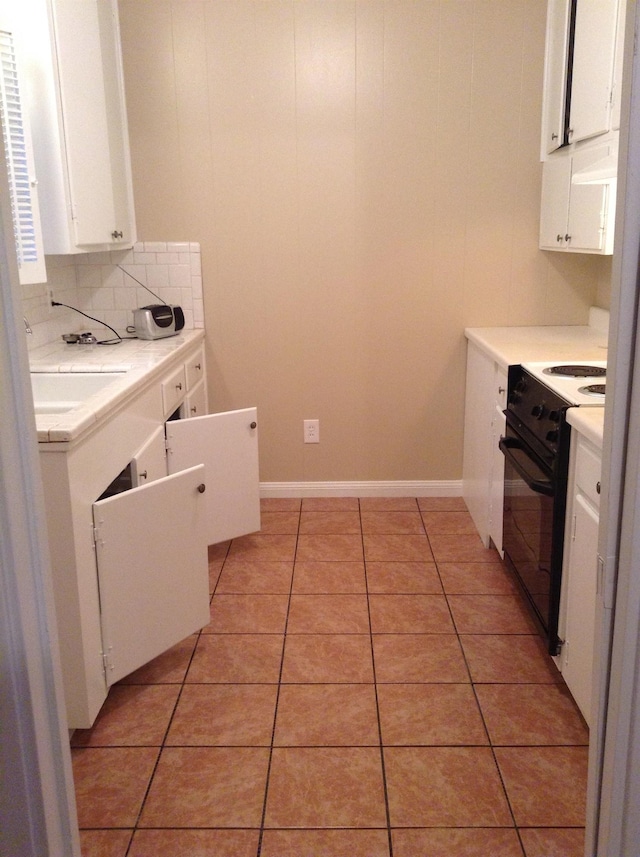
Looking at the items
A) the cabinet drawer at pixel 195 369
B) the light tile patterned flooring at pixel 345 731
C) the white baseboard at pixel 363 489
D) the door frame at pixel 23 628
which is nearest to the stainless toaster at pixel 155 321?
the cabinet drawer at pixel 195 369

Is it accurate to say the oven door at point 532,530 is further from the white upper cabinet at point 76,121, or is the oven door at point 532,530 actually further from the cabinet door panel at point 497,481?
the white upper cabinet at point 76,121

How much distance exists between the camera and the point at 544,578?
2.31 metres

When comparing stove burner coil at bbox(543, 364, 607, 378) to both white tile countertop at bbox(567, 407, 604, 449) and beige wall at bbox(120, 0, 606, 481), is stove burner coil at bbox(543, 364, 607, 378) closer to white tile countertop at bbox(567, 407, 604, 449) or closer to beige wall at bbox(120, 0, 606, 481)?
white tile countertop at bbox(567, 407, 604, 449)

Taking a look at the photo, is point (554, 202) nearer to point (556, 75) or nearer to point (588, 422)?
point (556, 75)

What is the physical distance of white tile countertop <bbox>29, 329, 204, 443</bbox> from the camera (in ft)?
6.09

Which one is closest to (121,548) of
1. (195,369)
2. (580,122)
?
(195,369)

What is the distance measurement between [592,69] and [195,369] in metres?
2.00

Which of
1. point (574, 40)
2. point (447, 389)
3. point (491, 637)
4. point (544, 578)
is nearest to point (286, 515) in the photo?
point (447, 389)

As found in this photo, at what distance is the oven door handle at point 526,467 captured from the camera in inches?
86.2

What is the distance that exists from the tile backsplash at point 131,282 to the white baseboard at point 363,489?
3.07ft

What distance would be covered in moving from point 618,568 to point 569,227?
7.86ft

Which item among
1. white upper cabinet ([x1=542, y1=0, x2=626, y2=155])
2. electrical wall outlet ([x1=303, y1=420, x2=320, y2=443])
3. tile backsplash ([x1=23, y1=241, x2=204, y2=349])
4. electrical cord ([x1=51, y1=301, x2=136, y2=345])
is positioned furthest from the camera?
electrical wall outlet ([x1=303, y1=420, x2=320, y2=443])

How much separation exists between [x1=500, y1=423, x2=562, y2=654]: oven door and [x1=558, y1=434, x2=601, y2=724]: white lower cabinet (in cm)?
4

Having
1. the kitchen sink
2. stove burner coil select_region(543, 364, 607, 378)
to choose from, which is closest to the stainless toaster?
the kitchen sink
